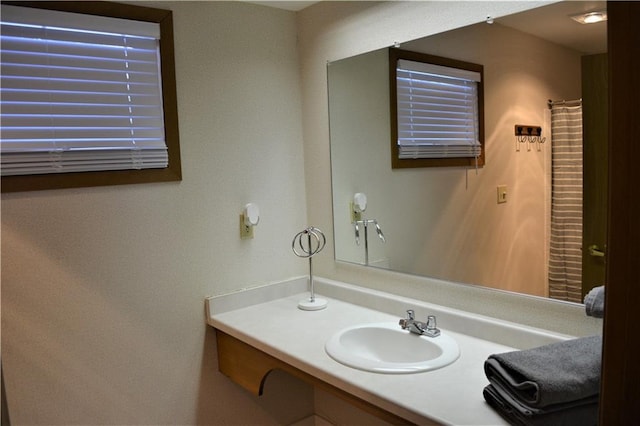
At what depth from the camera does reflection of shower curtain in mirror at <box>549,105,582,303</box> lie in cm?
153

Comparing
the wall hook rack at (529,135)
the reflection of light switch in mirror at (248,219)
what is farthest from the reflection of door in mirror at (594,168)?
the reflection of light switch in mirror at (248,219)

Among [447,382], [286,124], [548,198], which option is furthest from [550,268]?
[286,124]

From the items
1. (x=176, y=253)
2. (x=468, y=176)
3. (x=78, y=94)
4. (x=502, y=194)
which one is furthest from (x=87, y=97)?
(x=502, y=194)

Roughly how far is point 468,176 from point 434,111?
0.31 meters

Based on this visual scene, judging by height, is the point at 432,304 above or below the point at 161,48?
below

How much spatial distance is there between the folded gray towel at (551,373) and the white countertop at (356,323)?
0.11 meters

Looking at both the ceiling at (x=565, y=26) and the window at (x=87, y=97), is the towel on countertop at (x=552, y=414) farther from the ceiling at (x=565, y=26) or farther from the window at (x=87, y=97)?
the window at (x=87, y=97)

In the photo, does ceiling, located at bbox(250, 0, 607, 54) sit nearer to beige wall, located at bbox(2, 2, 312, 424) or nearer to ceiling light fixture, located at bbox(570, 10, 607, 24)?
ceiling light fixture, located at bbox(570, 10, 607, 24)

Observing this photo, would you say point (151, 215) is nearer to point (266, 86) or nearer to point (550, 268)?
point (266, 86)

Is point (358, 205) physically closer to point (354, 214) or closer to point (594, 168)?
point (354, 214)

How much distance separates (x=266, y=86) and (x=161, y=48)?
1.69ft

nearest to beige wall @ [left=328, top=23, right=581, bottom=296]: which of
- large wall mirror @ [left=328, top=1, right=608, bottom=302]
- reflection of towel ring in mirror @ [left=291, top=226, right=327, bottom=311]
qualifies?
large wall mirror @ [left=328, top=1, right=608, bottom=302]

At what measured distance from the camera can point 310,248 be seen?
7.77 ft

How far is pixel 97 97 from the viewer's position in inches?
74.3
